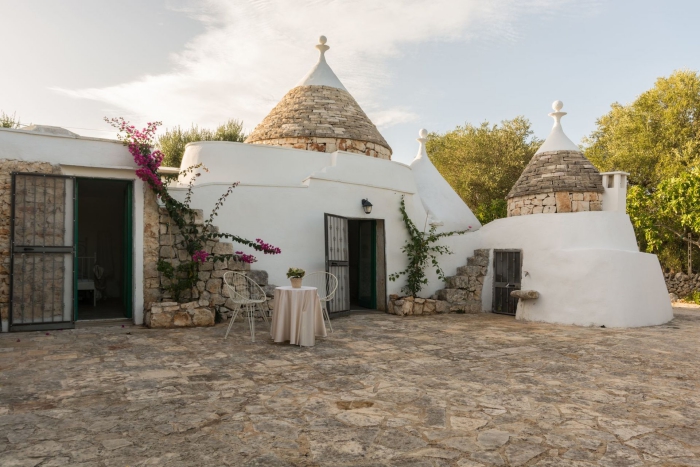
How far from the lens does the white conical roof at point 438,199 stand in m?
13.1

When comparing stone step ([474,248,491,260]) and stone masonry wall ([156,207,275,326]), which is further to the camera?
stone step ([474,248,491,260])

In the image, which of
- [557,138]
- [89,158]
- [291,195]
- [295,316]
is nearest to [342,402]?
[295,316]

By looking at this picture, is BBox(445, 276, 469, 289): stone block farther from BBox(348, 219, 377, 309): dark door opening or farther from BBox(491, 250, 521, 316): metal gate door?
BBox(348, 219, 377, 309): dark door opening

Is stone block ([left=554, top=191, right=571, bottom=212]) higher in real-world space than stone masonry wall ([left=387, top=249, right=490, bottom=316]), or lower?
higher

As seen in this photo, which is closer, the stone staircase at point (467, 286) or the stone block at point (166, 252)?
the stone block at point (166, 252)

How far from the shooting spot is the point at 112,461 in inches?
110

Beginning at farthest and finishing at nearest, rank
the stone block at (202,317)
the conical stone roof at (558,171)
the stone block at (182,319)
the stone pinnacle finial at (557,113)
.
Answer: the stone pinnacle finial at (557,113), the conical stone roof at (558,171), the stone block at (202,317), the stone block at (182,319)

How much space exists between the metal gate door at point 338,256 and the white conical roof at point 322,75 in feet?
17.1

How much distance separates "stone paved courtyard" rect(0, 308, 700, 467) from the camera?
2980mm

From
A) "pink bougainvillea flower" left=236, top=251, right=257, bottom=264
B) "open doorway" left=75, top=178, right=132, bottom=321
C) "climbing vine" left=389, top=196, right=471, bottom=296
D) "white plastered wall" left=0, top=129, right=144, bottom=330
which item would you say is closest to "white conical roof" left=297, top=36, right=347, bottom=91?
"climbing vine" left=389, top=196, right=471, bottom=296

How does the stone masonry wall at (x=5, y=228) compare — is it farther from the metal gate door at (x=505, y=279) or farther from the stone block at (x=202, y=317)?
the metal gate door at (x=505, y=279)

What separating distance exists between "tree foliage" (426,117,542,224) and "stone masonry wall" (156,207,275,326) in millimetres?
15002

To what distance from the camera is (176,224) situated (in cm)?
834

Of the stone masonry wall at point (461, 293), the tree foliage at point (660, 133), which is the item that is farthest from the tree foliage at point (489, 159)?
the stone masonry wall at point (461, 293)
